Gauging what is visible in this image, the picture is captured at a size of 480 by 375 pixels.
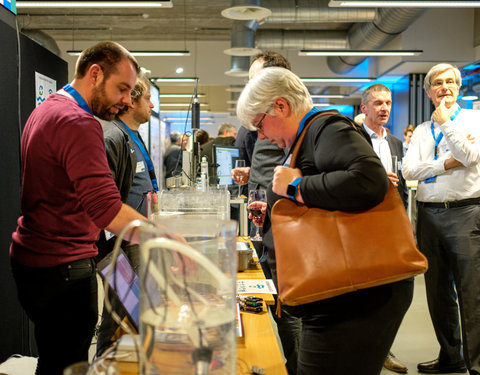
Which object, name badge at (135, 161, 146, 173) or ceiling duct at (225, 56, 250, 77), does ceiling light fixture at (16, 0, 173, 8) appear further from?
ceiling duct at (225, 56, 250, 77)

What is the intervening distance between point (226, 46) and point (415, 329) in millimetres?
10761

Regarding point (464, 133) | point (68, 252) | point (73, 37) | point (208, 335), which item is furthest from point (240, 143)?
point (73, 37)

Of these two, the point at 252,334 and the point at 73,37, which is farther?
the point at 73,37

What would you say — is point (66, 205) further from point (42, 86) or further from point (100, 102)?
point (42, 86)

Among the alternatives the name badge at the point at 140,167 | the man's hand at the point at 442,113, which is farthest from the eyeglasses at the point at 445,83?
the name badge at the point at 140,167

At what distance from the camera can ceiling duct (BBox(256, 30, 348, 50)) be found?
11844 mm

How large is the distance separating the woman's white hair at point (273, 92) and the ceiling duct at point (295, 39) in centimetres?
1069

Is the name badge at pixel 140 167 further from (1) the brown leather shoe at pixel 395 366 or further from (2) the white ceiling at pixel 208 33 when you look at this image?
(2) the white ceiling at pixel 208 33

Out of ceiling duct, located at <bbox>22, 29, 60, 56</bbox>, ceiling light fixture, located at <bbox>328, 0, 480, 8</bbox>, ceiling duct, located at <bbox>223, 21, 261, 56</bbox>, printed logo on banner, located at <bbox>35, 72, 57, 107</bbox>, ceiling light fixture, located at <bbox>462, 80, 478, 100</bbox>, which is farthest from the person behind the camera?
ceiling duct, located at <bbox>22, 29, 60, 56</bbox>

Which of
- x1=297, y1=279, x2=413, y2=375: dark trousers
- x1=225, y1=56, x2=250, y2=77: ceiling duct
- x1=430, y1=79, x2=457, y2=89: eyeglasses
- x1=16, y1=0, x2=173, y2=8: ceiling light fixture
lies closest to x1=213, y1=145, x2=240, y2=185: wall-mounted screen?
x1=16, y1=0, x2=173, y2=8: ceiling light fixture

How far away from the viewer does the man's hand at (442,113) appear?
3145 mm

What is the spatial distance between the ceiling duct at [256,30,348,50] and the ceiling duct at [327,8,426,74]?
30 cm

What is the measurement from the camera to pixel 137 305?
1378mm

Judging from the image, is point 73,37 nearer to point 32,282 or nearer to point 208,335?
point 32,282
